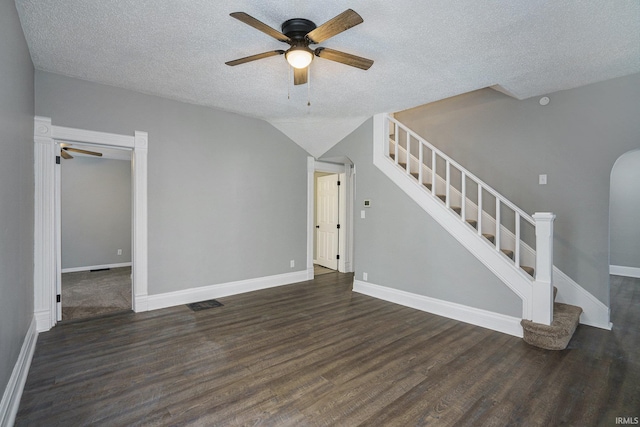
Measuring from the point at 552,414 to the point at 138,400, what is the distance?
2801mm

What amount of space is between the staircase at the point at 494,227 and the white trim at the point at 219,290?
2.46 metres

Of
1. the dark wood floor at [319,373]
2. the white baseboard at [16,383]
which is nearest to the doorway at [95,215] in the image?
the white baseboard at [16,383]

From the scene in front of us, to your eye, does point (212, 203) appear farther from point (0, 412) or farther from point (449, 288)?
point (449, 288)

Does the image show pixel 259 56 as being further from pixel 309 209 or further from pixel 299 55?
pixel 309 209

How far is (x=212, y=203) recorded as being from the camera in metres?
4.38

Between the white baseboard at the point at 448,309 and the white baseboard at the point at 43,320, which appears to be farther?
the white baseboard at the point at 448,309

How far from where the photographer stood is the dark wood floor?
6.44 ft

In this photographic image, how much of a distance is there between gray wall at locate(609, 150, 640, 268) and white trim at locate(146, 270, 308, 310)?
19.9 feet

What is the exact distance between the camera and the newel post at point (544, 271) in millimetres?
2996

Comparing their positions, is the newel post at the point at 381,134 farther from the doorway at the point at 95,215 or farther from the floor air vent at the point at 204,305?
the doorway at the point at 95,215

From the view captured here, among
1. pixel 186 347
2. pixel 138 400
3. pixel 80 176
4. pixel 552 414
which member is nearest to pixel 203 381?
pixel 138 400

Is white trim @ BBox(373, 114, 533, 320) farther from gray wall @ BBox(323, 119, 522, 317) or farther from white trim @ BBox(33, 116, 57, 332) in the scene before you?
white trim @ BBox(33, 116, 57, 332)

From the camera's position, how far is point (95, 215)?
649 cm

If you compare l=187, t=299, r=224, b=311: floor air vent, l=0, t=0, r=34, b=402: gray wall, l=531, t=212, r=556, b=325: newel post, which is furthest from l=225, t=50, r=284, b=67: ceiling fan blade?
l=187, t=299, r=224, b=311: floor air vent
